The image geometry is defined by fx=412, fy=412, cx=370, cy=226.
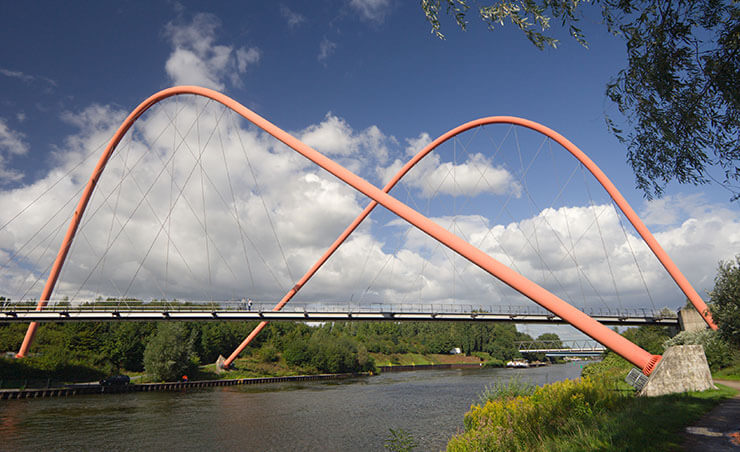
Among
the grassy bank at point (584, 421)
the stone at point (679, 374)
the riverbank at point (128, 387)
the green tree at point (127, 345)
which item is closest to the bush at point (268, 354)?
the riverbank at point (128, 387)

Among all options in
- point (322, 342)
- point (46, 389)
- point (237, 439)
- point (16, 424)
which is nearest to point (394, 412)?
point (237, 439)

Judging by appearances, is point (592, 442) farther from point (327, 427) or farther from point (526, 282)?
point (327, 427)

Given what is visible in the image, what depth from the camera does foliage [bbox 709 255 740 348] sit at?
19625 mm

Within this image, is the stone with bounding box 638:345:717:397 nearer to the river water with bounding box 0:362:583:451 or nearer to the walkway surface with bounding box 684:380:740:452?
the walkway surface with bounding box 684:380:740:452

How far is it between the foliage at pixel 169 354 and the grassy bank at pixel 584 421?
1643 inches

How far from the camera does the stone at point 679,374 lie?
41.3ft

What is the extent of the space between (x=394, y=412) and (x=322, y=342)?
1852 inches

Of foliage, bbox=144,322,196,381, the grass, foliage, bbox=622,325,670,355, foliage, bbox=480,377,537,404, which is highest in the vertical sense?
foliage, bbox=144,322,196,381

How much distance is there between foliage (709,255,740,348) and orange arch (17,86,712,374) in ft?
19.3

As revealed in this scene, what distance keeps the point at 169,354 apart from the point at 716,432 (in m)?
49.0

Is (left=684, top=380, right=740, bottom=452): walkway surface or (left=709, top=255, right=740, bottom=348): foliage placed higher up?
(left=709, top=255, right=740, bottom=348): foliage

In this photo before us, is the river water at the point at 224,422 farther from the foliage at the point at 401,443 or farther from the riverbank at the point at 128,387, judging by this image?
the riverbank at the point at 128,387

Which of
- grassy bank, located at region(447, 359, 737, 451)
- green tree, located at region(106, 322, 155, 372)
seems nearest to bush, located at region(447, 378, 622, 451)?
grassy bank, located at region(447, 359, 737, 451)

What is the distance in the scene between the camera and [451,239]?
674 inches
